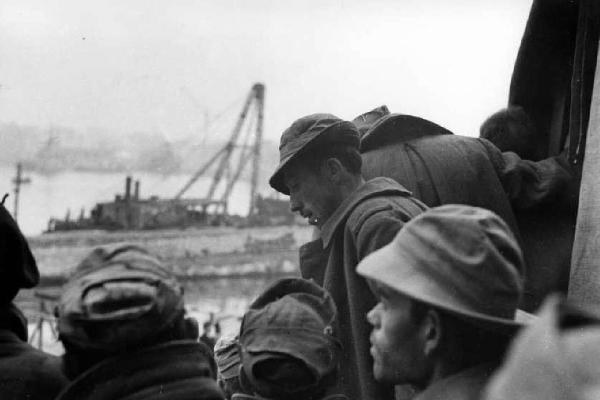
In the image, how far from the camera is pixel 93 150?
1628 cm

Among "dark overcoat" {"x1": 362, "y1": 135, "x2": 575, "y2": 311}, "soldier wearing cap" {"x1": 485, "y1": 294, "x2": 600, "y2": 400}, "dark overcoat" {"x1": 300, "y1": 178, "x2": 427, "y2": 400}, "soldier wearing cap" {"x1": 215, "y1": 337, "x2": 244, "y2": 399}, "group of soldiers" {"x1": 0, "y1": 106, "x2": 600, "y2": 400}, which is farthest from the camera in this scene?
"dark overcoat" {"x1": 362, "y1": 135, "x2": 575, "y2": 311}

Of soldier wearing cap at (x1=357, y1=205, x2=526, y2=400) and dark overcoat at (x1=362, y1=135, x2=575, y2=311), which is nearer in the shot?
soldier wearing cap at (x1=357, y1=205, x2=526, y2=400)

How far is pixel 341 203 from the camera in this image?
13.8ft

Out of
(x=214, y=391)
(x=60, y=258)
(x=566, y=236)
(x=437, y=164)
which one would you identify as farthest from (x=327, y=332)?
(x=60, y=258)

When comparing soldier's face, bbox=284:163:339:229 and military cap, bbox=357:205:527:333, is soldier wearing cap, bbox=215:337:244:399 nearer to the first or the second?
soldier's face, bbox=284:163:339:229

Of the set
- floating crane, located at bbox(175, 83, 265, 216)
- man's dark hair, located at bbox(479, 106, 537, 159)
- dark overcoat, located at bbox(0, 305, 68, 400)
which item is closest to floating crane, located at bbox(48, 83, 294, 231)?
floating crane, located at bbox(175, 83, 265, 216)

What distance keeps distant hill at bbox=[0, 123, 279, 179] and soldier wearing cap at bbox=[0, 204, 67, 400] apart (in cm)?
1216

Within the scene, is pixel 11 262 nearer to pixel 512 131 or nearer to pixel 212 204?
pixel 512 131

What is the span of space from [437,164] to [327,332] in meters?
2.05

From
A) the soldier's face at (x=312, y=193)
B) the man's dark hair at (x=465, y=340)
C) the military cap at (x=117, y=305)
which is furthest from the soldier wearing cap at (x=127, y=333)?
the soldier's face at (x=312, y=193)

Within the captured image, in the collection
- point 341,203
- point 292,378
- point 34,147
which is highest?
point 341,203

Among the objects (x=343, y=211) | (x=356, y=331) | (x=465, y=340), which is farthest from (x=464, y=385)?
(x=343, y=211)

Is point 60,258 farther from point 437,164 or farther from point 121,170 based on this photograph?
point 437,164

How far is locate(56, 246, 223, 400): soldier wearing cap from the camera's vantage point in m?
2.51
